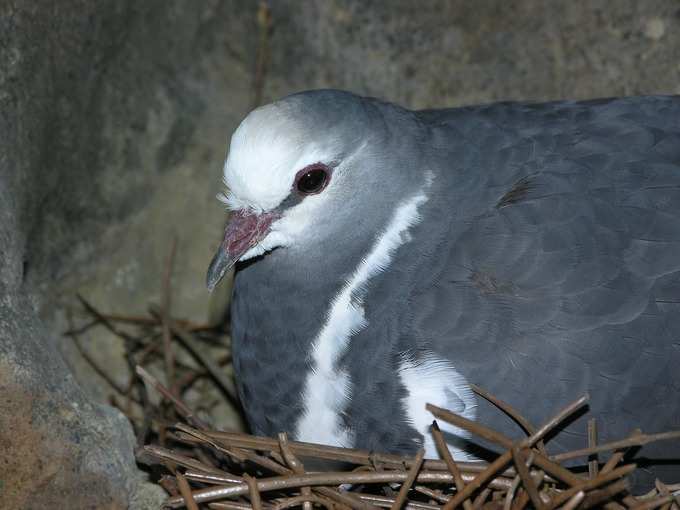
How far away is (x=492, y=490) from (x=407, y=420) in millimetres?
230

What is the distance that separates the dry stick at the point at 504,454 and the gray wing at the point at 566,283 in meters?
0.05

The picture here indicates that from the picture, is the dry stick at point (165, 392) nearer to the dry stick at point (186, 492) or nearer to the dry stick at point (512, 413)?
the dry stick at point (186, 492)

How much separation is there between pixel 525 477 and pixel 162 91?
1.78m

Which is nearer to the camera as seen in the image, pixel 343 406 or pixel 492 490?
pixel 492 490

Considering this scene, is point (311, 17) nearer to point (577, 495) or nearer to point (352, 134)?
point (352, 134)

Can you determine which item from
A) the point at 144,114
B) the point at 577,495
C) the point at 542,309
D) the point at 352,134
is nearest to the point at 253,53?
the point at 144,114

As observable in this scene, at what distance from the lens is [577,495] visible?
176 centimetres

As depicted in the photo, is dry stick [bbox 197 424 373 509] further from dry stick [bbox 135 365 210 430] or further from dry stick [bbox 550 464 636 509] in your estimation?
dry stick [bbox 550 464 636 509]

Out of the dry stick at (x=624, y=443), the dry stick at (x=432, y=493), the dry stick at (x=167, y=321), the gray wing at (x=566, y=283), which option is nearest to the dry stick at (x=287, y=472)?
the dry stick at (x=432, y=493)

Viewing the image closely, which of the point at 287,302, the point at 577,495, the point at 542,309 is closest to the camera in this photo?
the point at 577,495

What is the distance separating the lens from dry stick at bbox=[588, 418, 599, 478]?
184 centimetres

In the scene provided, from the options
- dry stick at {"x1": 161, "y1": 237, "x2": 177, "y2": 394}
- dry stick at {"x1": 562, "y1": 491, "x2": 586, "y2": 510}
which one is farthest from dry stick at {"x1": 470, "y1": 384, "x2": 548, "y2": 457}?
dry stick at {"x1": 161, "y1": 237, "x2": 177, "y2": 394}

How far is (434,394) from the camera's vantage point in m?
1.93

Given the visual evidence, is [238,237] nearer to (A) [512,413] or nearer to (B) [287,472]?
(B) [287,472]
